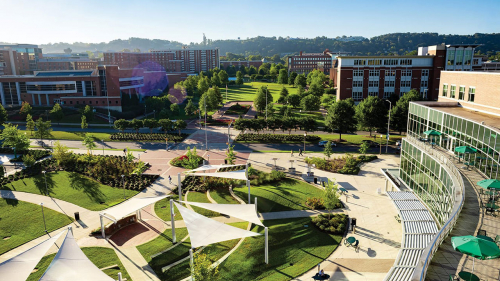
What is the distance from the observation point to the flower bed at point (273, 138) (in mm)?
55312

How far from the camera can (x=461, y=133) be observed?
24.9 m

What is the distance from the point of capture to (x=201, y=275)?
17.4 metres

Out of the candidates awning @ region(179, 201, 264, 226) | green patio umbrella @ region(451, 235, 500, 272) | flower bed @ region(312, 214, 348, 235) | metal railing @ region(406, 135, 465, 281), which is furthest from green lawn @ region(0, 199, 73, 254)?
green patio umbrella @ region(451, 235, 500, 272)

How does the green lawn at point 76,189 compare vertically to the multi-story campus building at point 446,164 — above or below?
below

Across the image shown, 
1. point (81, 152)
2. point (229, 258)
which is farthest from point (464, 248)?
point (81, 152)

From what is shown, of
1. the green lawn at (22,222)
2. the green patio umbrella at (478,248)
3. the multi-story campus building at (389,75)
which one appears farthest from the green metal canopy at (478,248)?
the multi-story campus building at (389,75)

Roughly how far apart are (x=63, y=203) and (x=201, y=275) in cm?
2076

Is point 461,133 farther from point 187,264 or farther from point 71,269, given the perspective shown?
point 71,269

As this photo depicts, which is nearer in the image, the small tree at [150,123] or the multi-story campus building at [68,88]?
the small tree at [150,123]

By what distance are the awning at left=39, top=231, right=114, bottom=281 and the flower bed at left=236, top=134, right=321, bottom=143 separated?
39369 mm

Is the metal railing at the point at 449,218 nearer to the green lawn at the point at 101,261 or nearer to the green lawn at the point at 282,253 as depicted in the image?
the green lawn at the point at 282,253

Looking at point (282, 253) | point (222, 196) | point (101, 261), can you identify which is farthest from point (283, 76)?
point (101, 261)

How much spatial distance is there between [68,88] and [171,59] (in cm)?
9146

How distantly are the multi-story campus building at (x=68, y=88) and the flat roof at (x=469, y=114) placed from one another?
66502 mm
